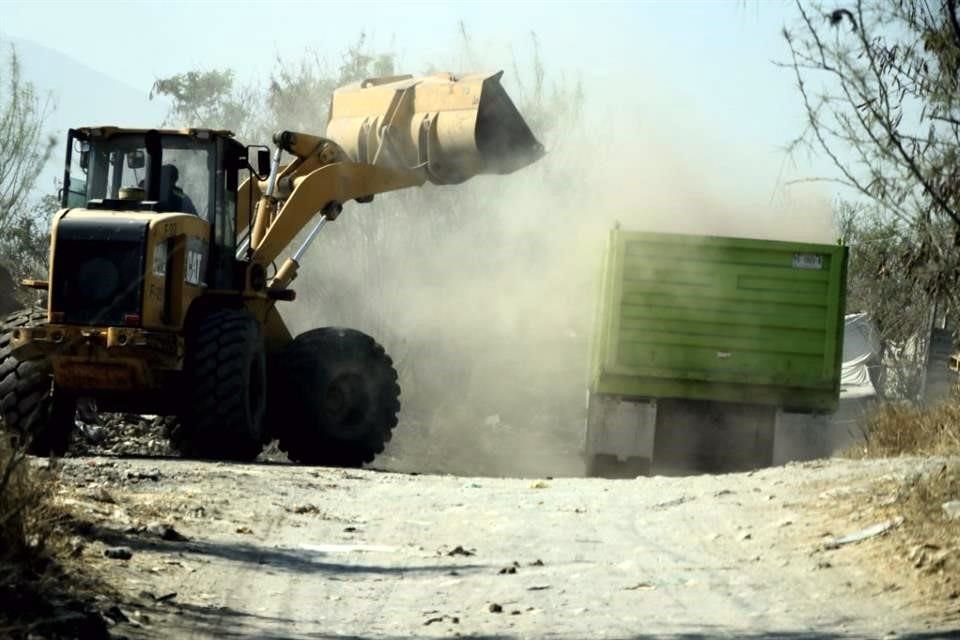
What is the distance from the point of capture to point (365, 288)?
35.5 m

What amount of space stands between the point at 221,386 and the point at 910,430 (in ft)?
20.9

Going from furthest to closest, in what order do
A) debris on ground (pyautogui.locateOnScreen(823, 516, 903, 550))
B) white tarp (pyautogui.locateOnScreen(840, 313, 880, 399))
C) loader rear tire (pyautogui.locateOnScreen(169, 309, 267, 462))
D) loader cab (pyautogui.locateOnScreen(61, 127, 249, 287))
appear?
white tarp (pyautogui.locateOnScreen(840, 313, 880, 399))
loader cab (pyautogui.locateOnScreen(61, 127, 249, 287))
loader rear tire (pyautogui.locateOnScreen(169, 309, 267, 462))
debris on ground (pyautogui.locateOnScreen(823, 516, 903, 550))

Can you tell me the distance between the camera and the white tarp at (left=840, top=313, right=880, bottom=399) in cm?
4072

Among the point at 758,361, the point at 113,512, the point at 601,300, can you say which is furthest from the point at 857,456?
the point at 113,512

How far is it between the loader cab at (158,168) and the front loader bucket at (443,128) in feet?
6.92

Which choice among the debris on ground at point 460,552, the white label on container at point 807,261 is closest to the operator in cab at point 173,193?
the white label on container at point 807,261

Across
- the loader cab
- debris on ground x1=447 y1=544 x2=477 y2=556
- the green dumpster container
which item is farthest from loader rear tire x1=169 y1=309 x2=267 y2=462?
debris on ground x1=447 y1=544 x2=477 y2=556

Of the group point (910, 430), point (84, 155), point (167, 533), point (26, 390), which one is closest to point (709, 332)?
point (910, 430)

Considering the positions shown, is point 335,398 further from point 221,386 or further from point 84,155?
point 84,155

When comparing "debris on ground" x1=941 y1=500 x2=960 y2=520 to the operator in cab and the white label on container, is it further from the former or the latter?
the operator in cab

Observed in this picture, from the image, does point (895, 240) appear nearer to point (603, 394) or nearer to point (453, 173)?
point (603, 394)

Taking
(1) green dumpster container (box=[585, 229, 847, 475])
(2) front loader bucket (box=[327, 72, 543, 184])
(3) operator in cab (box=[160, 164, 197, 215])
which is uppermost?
(2) front loader bucket (box=[327, 72, 543, 184])

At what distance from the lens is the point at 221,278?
702 inches

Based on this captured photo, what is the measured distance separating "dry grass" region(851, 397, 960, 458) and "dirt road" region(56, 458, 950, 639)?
4.48ft
